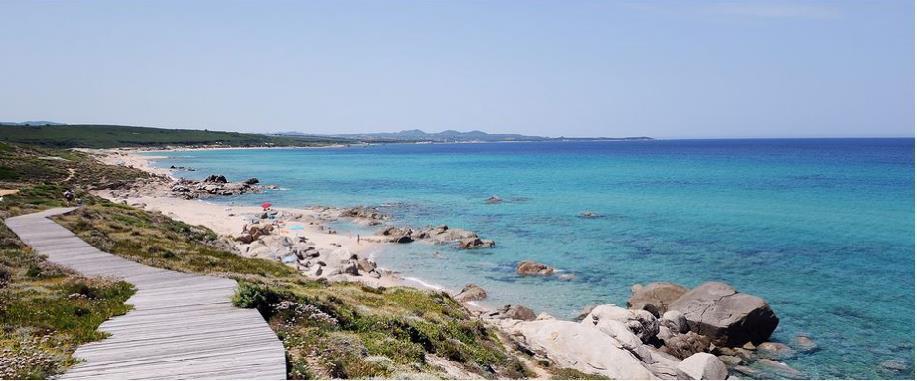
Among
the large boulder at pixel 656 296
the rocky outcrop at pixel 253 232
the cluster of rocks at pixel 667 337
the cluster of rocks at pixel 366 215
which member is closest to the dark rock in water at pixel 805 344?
the cluster of rocks at pixel 667 337

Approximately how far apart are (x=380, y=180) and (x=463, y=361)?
96925 mm

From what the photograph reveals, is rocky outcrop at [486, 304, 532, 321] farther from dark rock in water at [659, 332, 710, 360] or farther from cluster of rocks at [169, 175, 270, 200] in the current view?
cluster of rocks at [169, 175, 270, 200]

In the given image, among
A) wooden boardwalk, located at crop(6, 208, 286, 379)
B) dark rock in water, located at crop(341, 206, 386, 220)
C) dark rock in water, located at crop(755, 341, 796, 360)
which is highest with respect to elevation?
wooden boardwalk, located at crop(6, 208, 286, 379)

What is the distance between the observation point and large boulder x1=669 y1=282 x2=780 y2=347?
23.7 metres

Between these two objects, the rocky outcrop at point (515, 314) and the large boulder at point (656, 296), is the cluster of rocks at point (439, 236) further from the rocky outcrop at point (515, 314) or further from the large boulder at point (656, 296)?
the rocky outcrop at point (515, 314)

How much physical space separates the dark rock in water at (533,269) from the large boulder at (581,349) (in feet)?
43.1

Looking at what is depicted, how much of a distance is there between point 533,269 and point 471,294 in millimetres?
6917

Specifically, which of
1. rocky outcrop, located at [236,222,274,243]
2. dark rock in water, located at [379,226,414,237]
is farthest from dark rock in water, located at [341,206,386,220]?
rocky outcrop, located at [236,222,274,243]

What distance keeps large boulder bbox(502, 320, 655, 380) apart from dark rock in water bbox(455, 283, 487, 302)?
25.1 ft

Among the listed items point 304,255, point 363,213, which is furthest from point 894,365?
point 363,213

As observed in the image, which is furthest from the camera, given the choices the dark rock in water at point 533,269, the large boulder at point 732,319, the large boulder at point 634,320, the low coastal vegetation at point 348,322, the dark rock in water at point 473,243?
the dark rock in water at point 473,243

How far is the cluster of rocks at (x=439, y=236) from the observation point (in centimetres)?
4466

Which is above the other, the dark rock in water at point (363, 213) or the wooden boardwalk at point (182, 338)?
the wooden boardwalk at point (182, 338)

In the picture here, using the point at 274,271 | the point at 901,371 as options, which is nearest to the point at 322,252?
the point at 274,271
